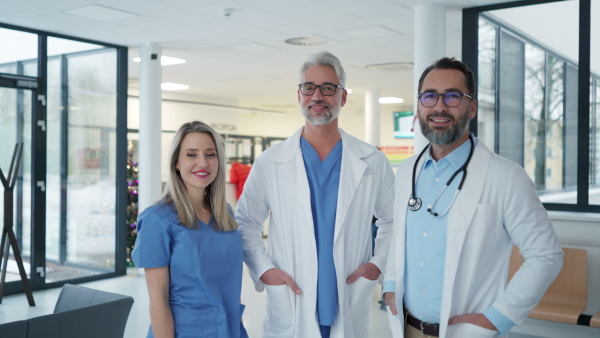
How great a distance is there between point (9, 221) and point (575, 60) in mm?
5386

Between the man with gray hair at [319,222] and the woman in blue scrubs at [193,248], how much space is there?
185mm

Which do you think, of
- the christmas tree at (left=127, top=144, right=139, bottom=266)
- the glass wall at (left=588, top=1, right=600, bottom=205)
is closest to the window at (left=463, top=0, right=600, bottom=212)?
the glass wall at (left=588, top=1, right=600, bottom=205)

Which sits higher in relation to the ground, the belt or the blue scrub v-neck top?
the blue scrub v-neck top

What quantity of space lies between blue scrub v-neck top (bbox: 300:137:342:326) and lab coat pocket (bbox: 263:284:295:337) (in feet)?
0.36

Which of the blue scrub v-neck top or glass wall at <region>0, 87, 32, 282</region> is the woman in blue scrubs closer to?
the blue scrub v-neck top

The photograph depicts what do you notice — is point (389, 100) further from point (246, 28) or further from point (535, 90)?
point (535, 90)

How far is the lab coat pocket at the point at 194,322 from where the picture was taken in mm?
2117

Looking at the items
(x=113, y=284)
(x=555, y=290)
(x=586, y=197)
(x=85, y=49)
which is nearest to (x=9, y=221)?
(x=113, y=284)

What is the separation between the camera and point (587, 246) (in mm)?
4965

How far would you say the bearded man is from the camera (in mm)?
1743

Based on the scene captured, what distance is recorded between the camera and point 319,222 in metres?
2.33

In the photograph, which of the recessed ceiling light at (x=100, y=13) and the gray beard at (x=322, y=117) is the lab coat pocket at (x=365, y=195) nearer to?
the gray beard at (x=322, y=117)

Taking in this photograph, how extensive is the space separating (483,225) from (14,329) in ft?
5.28

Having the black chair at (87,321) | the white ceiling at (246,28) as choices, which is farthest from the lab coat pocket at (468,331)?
the white ceiling at (246,28)
